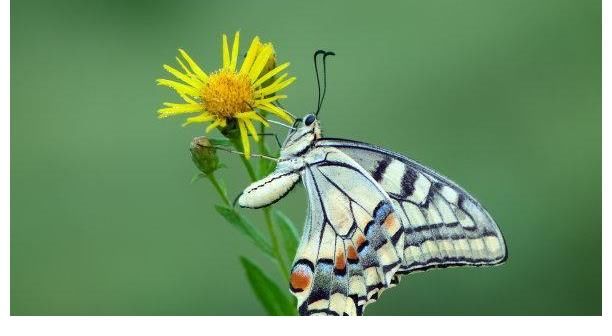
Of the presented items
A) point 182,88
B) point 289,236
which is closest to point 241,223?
point 289,236

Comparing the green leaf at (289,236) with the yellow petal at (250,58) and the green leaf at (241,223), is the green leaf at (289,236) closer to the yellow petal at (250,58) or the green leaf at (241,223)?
the green leaf at (241,223)

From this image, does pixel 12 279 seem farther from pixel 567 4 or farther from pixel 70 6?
pixel 567 4

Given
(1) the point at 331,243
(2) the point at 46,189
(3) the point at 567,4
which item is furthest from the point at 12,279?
(3) the point at 567,4

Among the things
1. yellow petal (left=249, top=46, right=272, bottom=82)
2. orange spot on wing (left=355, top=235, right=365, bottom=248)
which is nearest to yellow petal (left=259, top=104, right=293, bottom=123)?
yellow petal (left=249, top=46, right=272, bottom=82)
